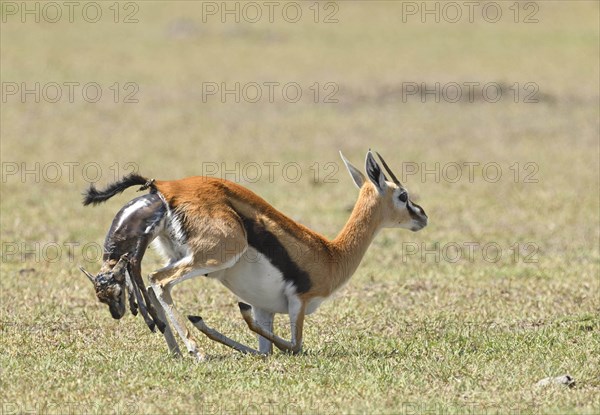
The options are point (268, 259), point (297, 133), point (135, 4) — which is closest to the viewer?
point (268, 259)

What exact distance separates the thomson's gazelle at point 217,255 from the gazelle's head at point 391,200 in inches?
6.7

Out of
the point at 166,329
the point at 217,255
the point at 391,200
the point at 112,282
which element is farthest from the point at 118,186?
the point at 391,200

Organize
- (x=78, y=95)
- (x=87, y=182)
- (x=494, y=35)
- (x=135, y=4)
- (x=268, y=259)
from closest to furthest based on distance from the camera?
(x=268, y=259) → (x=87, y=182) → (x=78, y=95) → (x=494, y=35) → (x=135, y=4)

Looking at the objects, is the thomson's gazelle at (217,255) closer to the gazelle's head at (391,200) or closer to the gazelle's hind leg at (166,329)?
the gazelle's hind leg at (166,329)

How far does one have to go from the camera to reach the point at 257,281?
704cm

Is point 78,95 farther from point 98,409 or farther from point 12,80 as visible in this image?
point 98,409

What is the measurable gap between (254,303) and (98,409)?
177 centimetres

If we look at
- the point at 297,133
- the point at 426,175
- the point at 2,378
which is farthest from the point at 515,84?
the point at 2,378

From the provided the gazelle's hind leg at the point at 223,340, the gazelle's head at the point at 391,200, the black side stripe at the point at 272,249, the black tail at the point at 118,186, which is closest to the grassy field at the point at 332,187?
the gazelle's hind leg at the point at 223,340

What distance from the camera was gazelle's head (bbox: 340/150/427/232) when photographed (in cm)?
770

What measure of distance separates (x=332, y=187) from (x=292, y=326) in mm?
8391

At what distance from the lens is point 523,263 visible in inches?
440

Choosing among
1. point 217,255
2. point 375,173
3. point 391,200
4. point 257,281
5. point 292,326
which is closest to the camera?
point 217,255

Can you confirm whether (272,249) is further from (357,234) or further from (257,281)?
(357,234)
